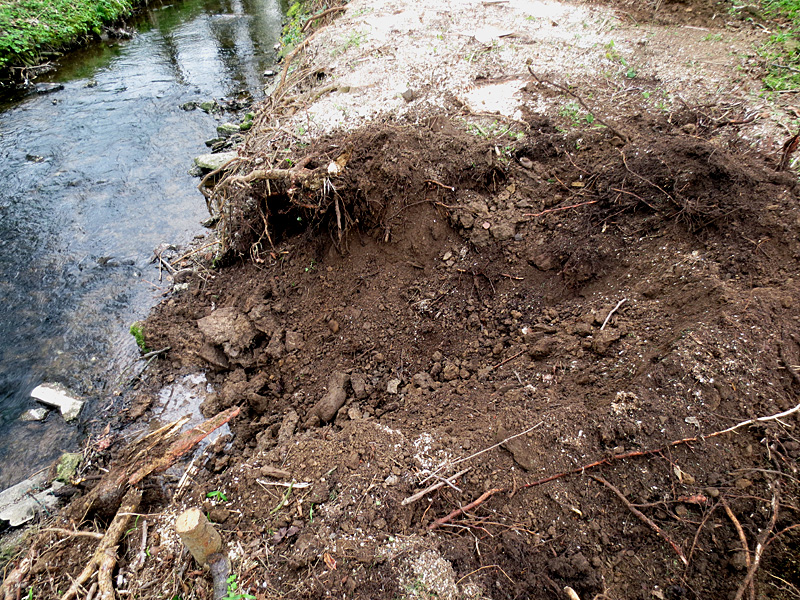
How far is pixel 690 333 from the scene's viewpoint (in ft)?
7.99

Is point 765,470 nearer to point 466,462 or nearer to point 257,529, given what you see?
point 466,462

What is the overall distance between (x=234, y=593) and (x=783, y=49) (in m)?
6.70

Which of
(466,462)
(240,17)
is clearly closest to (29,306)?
(466,462)

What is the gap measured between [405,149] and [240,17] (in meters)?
11.1

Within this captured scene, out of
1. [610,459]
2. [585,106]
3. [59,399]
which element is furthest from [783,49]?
[59,399]

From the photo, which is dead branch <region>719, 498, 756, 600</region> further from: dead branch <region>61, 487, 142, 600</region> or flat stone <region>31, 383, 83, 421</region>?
flat stone <region>31, 383, 83, 421</region>

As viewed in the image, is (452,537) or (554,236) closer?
(452,537)

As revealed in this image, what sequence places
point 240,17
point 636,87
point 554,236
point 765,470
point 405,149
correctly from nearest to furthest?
point 765,470 < point 554,236 < point 405,149 < point 636,87 < point 240,17

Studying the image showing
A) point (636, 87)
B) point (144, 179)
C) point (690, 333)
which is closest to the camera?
point (690, 333)

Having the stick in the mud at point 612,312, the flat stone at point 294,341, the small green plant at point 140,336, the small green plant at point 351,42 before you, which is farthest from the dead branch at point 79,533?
the small green plant at point 351,42

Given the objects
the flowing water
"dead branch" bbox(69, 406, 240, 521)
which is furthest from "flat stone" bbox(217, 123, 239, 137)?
"dead branch" bbox(69, 406, 240, 521)

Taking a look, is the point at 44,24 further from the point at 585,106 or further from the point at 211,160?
the point at 585,106

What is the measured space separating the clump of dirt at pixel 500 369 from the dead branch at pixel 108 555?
5.3 inches

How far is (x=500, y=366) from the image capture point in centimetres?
312
